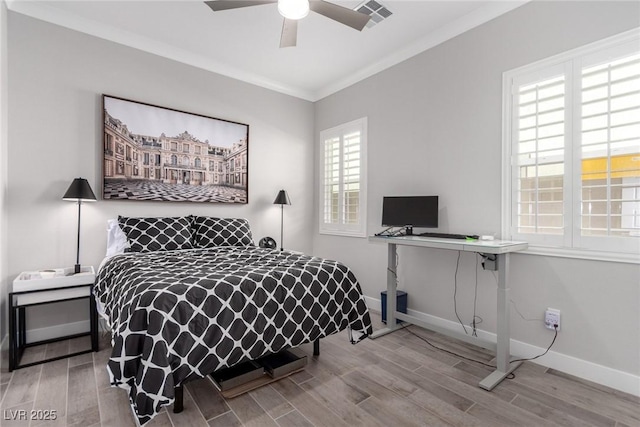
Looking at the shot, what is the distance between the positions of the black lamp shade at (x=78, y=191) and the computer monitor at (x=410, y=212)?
280cm

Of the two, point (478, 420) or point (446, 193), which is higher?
point (446, 193)

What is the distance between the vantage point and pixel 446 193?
3.14 metres

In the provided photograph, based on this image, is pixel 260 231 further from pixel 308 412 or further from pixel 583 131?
pixel 583 131

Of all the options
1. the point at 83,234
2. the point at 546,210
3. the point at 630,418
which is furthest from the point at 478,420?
the point at 83,234

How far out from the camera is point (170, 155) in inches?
140

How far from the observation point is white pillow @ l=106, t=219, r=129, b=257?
Result: 9.86ft

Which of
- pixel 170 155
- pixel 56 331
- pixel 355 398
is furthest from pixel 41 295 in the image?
pixel 355 398

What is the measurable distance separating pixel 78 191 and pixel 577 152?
399cm

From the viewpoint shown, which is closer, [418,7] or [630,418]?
[630,418]

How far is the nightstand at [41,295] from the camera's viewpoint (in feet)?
7.68

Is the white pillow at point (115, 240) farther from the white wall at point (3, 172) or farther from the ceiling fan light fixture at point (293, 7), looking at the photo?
the ceiling fan light fixture at point (293, 7)

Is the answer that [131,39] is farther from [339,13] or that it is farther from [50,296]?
[50,296]

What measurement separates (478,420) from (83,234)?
357 cm

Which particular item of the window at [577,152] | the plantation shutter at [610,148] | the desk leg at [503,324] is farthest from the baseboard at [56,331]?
the plantation shutter at [610,148]
